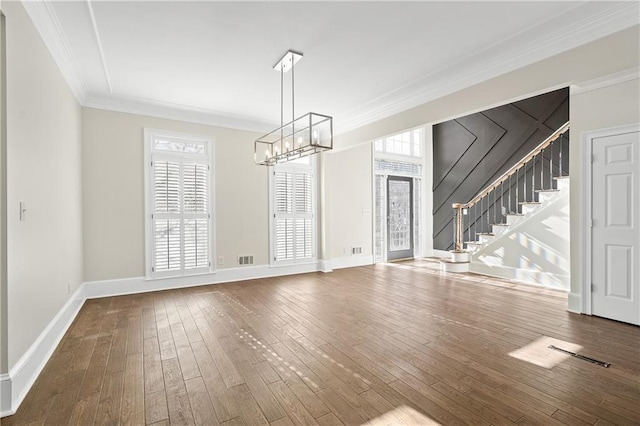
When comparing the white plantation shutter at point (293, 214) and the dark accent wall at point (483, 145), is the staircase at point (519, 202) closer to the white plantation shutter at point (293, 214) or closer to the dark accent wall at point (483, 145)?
the dark accent wall at point (483, 145)

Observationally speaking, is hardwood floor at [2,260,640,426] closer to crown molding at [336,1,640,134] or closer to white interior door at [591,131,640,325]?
white interior door at [591,131,640,325]

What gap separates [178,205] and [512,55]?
5.12 metres

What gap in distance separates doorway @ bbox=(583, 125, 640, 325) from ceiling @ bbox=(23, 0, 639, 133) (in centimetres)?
125

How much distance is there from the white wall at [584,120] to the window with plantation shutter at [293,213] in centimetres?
434

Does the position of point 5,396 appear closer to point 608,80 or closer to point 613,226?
point 613,226

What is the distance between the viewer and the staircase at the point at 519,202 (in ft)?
17.4

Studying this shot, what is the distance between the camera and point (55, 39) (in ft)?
10.0

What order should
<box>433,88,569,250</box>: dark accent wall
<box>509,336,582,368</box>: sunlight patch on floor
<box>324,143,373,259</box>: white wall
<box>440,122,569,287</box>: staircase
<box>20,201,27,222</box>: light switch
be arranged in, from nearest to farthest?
<box>20,201,27,222</box>: light switch, <box>509,336,582,368</box>: sunlight patch on floor, <box>440,122,569,287</box>: staircase, <box>433,88,569,250</box>: dark accent wall, <box>324,143,373,259</box>: white wall

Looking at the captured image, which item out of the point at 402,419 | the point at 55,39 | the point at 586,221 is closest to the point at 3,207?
the point at 55,39

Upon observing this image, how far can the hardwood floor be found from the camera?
1.94 metres

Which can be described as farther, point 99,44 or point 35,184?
point 99,44

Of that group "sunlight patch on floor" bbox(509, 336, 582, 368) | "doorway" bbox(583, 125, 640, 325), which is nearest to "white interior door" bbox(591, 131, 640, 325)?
"doorway" bbox(583, 125, 640, 325)

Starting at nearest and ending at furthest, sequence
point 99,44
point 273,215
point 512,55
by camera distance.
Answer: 1. point 99,44
2. point 512,55
3. point 273,215

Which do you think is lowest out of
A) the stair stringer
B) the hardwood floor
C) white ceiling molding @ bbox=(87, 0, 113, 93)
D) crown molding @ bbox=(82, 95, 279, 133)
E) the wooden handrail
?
the hardwood floor
